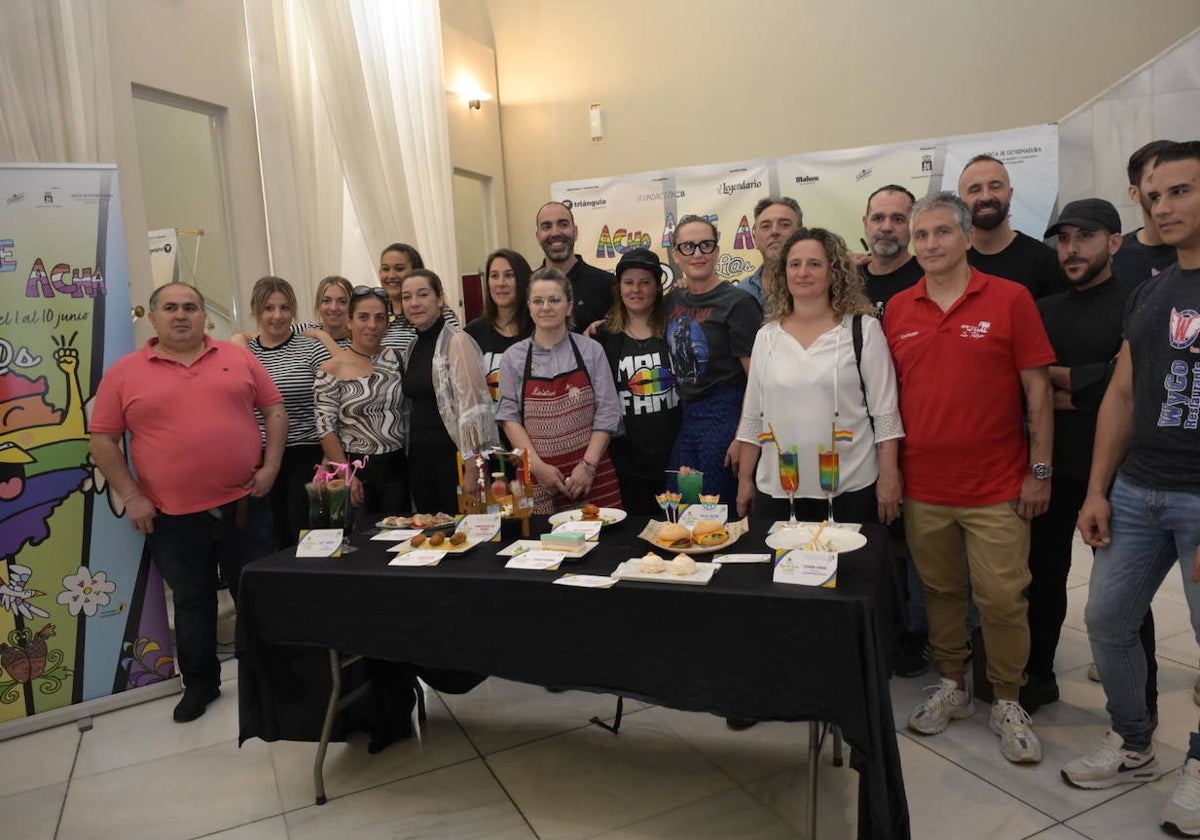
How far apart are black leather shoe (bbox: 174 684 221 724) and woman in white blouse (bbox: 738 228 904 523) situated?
2.17 metres

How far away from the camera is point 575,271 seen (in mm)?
3463

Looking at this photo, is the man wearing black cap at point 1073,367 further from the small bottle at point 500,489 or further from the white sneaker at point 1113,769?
the small bottle at point 500,489

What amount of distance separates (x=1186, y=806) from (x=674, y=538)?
52.9 inches

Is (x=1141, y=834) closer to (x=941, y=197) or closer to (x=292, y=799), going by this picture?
(x=941, y=197)

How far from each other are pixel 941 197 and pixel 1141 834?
5.47ft

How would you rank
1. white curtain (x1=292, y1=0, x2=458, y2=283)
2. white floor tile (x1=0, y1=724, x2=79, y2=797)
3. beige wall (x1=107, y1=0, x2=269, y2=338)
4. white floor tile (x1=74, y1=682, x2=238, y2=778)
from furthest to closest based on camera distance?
white curtain (x1=292, y1=0, x2=458, y2=283), beige wall (x1=107, y1=0, x2=269, y2=338), white floor tile (x1=74, y1=682, x2=238, y2=778), white floor tile (x1=0, y1=724, x2=79, y2=797)

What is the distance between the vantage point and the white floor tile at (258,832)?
7.12 ft

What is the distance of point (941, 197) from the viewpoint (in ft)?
7.36

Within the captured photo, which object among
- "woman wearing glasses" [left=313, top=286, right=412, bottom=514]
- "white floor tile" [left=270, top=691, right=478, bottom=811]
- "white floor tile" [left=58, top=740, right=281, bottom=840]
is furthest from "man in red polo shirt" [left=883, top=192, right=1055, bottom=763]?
"white floor tile" [left=58, top=740, right=281, bottom=840]

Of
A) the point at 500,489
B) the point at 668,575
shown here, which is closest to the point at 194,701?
the point at 500,489

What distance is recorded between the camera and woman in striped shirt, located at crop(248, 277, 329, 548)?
10.6 ft

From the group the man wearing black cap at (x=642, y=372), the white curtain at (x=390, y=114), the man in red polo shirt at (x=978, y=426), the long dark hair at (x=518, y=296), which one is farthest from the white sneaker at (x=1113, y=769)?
the white curtain at (x=390, y=114)

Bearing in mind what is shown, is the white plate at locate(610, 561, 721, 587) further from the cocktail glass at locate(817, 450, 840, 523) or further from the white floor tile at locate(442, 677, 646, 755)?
the white floor tile at locate(442, 677, 646, 755)

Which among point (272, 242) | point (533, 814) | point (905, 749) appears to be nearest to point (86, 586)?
point (533, 814)
